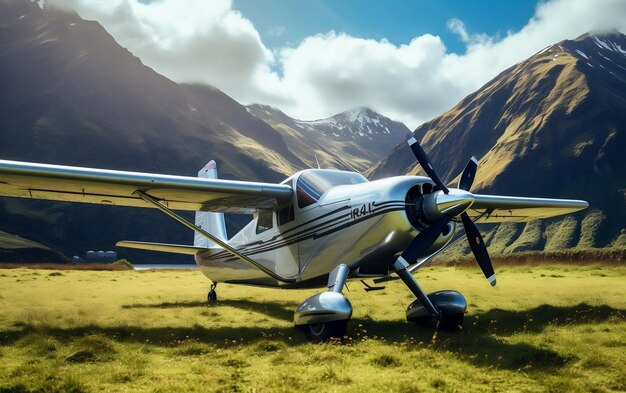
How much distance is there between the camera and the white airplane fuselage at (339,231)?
Answer: 918 cm

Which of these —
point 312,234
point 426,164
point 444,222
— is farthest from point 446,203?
point 312,234

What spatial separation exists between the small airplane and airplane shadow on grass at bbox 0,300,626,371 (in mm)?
633

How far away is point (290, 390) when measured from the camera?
520 cm

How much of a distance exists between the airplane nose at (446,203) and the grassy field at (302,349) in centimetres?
245

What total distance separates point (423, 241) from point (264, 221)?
588cm

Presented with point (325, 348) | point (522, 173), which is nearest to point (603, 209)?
point (522, 173)

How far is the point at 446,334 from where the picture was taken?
9352 millimetres

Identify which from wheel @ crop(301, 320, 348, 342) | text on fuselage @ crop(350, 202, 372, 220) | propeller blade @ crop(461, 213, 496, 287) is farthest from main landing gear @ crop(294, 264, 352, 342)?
propeller blade @ crop(461, 213, 496, 287)

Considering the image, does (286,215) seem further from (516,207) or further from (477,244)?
(516,207)

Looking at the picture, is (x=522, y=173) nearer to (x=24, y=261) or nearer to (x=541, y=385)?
(x=24, y=261)

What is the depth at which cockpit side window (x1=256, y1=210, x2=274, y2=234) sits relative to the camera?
1314cm

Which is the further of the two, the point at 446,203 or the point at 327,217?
the point at 327,217

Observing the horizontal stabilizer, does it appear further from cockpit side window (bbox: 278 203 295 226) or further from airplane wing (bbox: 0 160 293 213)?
cockpit side window (bbox: 278 203 295 226)

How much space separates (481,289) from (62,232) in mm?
182788
